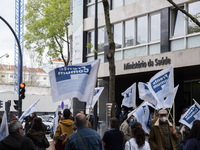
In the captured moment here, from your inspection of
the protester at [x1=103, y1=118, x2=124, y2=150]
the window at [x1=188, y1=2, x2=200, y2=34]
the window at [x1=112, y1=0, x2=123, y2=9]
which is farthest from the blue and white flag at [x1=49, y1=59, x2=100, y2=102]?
the window at [x1=112, y1=0, x2=123, y2=9]

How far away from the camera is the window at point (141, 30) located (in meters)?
19.9

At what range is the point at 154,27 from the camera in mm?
19500

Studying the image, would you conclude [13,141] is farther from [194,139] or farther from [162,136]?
[162,136]

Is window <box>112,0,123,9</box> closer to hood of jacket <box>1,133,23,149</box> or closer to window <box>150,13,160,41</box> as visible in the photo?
window <box>150,13,160,41</box>

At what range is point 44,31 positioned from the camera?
33156 millimetres

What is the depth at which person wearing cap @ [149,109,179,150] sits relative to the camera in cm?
711

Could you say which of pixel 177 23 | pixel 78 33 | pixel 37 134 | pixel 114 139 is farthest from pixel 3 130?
pixel 78 33

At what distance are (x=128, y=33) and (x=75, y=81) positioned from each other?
14.2m

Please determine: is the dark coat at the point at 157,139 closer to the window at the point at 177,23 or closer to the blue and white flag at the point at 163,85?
the blue and white flag at the point at 163,85

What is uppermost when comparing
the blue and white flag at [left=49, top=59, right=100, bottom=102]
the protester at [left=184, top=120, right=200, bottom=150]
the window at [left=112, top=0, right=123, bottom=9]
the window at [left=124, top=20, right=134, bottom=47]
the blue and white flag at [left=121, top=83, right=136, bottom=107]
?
the window at [left=112, top=0, right=123, bottom=9]

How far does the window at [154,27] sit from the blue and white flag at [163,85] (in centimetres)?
1087

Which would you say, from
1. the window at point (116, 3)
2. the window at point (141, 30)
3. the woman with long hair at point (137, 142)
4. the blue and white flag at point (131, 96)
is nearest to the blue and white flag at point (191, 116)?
the woman with long hair at point (137, 142)

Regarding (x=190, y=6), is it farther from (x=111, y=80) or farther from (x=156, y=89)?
(x=156, y=89)

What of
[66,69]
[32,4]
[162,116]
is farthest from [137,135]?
[32,4]
